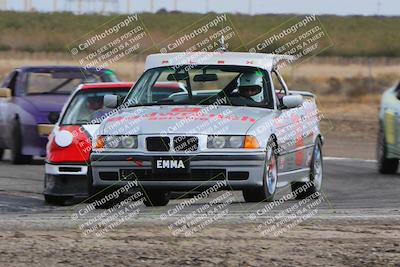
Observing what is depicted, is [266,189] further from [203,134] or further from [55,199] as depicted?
[55,199]

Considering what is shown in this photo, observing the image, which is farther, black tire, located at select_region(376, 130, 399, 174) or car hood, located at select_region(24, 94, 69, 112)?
car hood, located at select_region(24, 94, 69, 112)

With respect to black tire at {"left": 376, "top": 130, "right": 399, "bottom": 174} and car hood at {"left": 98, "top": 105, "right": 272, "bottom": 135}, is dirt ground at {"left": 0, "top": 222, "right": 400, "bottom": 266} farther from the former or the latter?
black tire at {"left": 376, "top": 130, "right": 399, "bottom": 174}

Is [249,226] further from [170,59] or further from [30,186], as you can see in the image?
[30,186]

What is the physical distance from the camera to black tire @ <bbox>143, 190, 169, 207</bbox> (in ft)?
40.2

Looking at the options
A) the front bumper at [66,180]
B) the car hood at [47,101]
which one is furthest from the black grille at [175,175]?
the car hood at [47,101]

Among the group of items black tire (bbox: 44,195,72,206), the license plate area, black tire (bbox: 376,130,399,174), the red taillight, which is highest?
the license plate area

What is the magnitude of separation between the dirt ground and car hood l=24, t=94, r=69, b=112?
865 centimetres

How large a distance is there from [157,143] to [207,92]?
61.7 inches

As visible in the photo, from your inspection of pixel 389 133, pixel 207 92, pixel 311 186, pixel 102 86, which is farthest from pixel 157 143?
pixel 389 133

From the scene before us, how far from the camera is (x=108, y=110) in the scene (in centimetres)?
1412

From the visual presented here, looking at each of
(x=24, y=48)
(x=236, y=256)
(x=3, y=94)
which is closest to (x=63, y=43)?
(x=24, y=48)

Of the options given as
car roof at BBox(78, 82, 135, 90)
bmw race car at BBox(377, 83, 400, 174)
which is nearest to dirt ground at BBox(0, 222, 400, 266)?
car roof at BBox(78, 82, 135, 90)

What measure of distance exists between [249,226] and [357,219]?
0.99 m

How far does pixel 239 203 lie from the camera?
483 inches
